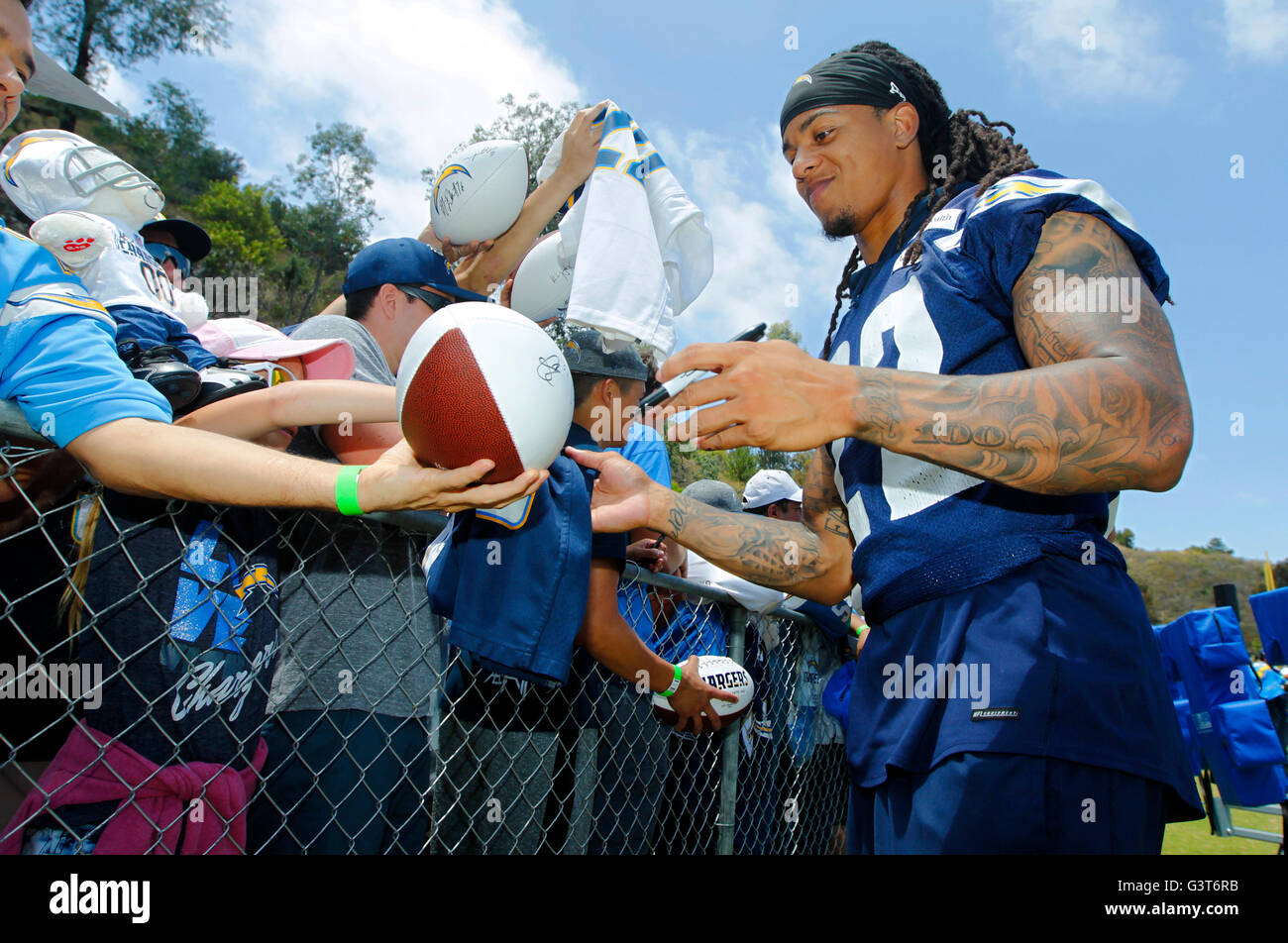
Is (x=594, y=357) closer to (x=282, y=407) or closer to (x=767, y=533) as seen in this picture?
(x=767, y=533)

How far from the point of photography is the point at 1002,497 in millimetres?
1634

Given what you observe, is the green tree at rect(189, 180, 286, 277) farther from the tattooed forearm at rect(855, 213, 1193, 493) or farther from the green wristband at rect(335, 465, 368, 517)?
the tattooed forearm at rect(855, 213, 1193, 493)

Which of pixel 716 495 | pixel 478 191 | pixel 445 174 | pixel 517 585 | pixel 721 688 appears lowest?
pixel 721 688

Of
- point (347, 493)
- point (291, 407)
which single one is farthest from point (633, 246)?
point (347, 493)

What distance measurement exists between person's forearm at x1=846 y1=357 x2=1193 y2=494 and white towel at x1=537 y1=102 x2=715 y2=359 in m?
1.34

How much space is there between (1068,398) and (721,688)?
200 cm

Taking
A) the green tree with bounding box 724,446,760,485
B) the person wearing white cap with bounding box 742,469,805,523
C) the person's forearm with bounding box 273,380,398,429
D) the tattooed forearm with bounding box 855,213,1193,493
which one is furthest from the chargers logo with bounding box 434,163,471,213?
the green tree with bounding box 724,446,760,485

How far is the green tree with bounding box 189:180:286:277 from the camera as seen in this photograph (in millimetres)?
30922

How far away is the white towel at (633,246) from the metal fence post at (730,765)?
1.27 meters

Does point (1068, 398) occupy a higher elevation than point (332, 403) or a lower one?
lower
